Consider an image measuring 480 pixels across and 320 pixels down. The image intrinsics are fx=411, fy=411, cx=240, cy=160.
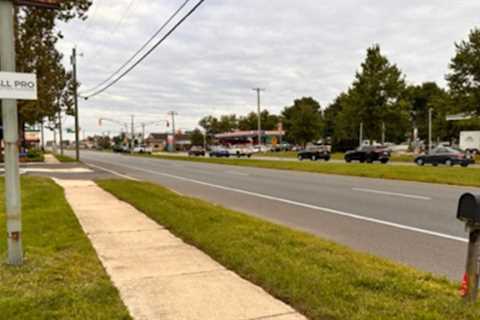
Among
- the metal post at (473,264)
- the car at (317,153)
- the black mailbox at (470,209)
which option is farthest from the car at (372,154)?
the black mailbox at (470,209)

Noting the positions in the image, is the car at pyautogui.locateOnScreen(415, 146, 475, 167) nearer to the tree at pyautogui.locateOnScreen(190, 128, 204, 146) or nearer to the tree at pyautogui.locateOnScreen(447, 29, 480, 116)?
the tree at pyautogui.locateOnScreen(447, 29, 480, 116)

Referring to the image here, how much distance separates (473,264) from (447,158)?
28001 mm

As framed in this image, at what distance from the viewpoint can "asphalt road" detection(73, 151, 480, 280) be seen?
6562 mm

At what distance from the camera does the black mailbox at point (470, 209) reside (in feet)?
11.5

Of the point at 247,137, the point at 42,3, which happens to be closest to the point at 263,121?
the point at 247,137

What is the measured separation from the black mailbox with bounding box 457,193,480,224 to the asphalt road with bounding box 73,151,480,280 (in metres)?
2.12

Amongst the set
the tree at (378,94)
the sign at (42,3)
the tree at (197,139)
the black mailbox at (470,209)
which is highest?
the tree at (378,94)

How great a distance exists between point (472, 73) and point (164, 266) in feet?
137

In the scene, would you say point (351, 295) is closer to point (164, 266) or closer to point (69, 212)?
point (164, 266)

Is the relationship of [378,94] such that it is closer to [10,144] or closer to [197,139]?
[10,144]

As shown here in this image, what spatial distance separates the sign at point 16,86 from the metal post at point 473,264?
5270mm

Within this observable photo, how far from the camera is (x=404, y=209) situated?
1031 centimetres

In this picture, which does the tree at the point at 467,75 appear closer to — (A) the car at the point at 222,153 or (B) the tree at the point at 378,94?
(B) the tree at the point at 378,94

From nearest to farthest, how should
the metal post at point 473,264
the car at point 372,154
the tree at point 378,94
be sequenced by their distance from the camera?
the metal post at point 473,264 < the car at point 372,154 < the tree at point 378,94
